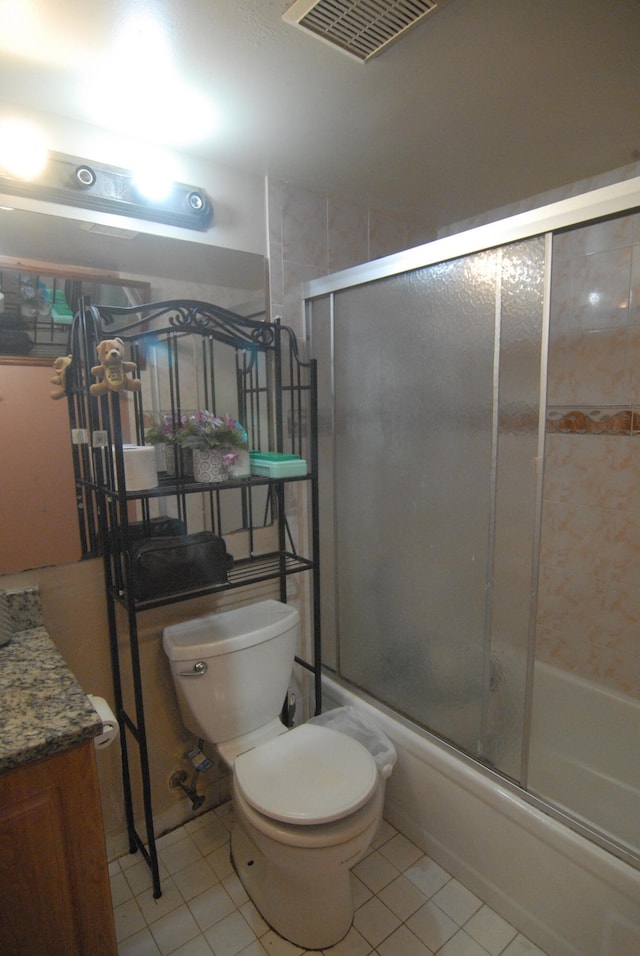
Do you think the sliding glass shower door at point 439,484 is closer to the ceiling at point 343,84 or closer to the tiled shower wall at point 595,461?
the ceiling at point 343,84

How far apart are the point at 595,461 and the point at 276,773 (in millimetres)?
1488

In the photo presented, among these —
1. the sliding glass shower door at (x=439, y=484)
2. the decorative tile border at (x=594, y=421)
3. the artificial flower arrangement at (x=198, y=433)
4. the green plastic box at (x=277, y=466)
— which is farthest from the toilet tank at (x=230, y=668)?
the decorative tile border at (x=594, y=421)

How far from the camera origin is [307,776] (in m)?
1.37

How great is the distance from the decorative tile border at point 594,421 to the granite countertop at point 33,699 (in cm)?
177

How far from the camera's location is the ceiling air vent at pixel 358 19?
101 cm

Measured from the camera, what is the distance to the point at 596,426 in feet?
5.97

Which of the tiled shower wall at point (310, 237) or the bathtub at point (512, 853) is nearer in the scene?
the bathtub at point (512, 853)

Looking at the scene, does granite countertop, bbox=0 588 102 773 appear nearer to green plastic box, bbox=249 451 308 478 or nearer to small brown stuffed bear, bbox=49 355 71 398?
small brown stuffed bear, bbox=49 355 71 398

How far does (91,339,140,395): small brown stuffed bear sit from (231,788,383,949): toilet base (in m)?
1.17

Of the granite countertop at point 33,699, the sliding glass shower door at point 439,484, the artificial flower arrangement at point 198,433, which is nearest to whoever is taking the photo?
the granite countertop at point 33,699

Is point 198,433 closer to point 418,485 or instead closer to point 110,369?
point 110,369

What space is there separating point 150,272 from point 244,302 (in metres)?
0.34

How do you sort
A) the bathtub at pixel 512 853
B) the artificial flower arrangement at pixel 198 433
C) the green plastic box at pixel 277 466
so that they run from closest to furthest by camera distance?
the bathtub at pixel 512 853, the artificial flower arrangement at pixel 198 433, the green plastic box at pixel 277 466

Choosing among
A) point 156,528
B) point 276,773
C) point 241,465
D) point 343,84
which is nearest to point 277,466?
point 241,465
